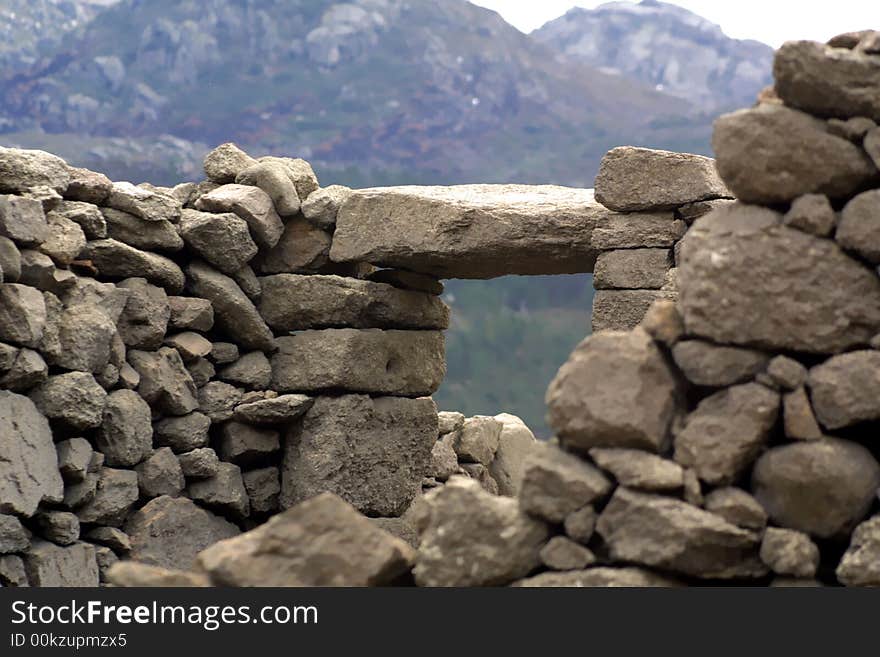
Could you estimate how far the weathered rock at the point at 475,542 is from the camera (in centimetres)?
384

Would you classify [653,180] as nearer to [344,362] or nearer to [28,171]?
[344,362]

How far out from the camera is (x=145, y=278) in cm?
784

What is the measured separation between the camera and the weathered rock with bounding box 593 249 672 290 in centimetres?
760

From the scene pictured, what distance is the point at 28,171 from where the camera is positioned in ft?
22.8

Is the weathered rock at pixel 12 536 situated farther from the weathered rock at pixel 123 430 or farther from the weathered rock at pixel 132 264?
the weathered rock at pixel 132 264

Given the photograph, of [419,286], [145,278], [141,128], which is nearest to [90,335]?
[145,278]

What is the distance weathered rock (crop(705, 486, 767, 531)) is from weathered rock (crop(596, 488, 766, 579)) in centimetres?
3

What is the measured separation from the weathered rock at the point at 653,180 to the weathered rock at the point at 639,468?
12.7ft

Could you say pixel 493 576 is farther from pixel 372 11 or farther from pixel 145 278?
pixel 372 11

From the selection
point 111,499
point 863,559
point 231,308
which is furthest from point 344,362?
point 863,559

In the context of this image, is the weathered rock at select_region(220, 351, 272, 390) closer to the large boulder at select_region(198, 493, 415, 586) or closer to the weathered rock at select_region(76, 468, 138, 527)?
the weathered rock at select_region(76, 468, 138, 527)

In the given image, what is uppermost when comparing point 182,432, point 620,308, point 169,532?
point 620,308

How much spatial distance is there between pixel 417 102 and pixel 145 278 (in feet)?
160

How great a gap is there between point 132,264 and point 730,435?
4.77m
